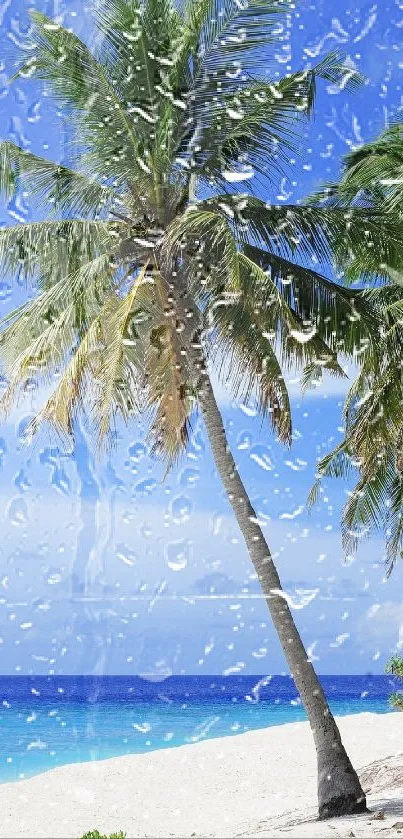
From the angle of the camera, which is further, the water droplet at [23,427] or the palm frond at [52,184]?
the palm frond at [52,184]

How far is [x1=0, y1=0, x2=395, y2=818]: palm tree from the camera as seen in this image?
15.2 ft

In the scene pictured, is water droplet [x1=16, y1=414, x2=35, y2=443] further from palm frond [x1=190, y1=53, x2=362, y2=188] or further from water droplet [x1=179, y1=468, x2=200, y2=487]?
palm frond [x1=190, y1=53, x2=362, y2=188]

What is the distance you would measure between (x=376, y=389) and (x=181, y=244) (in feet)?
4.96

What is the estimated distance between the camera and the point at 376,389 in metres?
5.41

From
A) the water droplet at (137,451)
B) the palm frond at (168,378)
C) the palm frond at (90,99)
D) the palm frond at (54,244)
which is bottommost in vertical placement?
the water droplet at (137,451)

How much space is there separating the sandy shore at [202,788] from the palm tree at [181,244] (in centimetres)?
231

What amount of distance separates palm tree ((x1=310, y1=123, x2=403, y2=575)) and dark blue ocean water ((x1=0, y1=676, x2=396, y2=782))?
7.60 meters

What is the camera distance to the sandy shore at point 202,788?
22.8 ft

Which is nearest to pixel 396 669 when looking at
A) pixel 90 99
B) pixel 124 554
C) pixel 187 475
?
pixel 187 475

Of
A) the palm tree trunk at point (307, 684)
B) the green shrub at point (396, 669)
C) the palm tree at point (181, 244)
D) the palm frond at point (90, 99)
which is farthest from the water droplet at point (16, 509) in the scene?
the green shrub at point (396, 669)

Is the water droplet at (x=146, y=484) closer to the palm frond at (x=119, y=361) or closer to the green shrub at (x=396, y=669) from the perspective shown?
the palm frond at (x=119, y=361)

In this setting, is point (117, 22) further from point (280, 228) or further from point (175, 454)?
point (175, 454)

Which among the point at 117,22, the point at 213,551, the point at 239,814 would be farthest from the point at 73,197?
the point at 239,814

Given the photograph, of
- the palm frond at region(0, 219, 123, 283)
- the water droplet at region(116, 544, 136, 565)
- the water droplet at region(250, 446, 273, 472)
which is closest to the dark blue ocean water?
the water droplet at region(116, 544, 136, 565)
